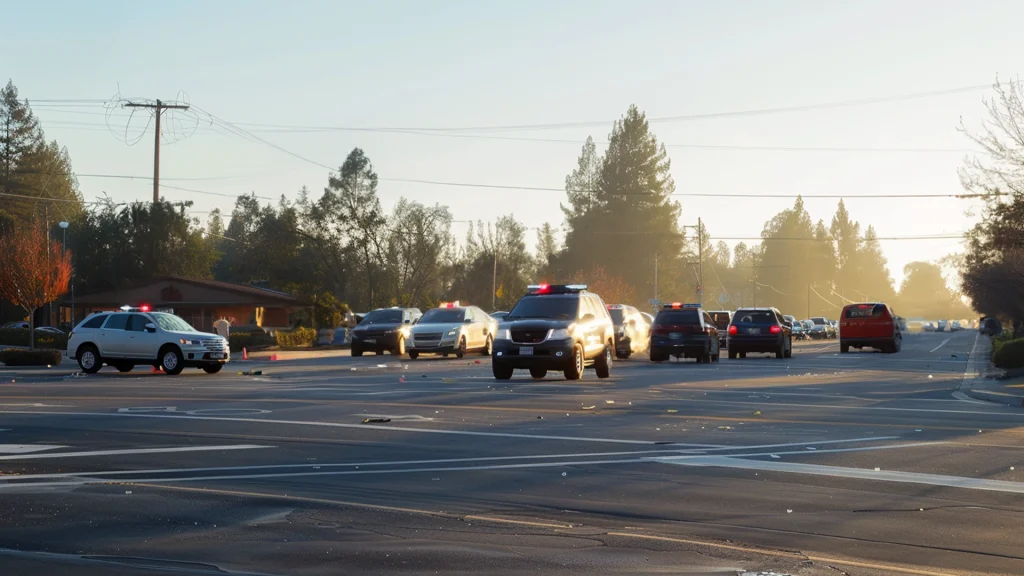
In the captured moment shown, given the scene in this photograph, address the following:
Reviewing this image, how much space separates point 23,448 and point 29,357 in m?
22.5

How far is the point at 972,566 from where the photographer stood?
638 cm

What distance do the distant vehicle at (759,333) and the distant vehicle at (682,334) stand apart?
4.48m

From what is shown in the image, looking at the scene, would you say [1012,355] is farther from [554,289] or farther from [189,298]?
[189,298]

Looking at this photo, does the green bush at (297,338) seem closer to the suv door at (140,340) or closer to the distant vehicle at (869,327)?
the suv door at (140,340)

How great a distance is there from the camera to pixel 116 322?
2861 cm

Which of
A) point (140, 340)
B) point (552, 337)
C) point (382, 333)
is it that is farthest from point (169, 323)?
point (382, 333)

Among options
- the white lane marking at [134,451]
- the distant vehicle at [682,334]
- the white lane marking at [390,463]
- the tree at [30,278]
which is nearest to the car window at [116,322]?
the tree at [30,278]

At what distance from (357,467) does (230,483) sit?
1.35 metres

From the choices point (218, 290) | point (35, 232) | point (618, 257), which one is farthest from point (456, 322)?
point (618, 257)

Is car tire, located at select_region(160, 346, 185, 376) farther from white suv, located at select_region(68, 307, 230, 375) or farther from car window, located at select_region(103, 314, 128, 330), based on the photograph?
car window, located at select_region(103, 314, 128, 330)

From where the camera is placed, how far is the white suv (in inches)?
1099

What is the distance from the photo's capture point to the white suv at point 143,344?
91.6 feet

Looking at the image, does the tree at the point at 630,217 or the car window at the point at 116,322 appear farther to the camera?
the tree at the point at 630,217

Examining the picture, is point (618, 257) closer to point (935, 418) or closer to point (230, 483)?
point (935, 418)
